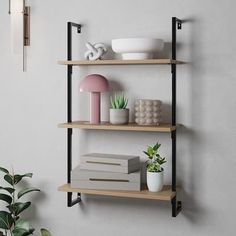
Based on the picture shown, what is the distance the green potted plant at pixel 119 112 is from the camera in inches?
90.6

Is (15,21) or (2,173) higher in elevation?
(15,21)

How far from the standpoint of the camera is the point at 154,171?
2.25 metres

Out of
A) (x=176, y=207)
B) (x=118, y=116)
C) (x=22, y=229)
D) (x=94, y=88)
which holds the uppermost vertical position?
(x=94, y=88)

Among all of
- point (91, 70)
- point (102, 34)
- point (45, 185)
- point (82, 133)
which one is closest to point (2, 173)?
point (45, 185)

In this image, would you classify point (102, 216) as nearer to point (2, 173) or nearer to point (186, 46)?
point (2, 173)

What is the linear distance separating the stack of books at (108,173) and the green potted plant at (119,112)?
0.18 meters

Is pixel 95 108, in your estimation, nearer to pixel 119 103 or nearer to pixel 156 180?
pixel 119 103

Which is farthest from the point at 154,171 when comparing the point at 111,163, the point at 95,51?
the point at 95,51

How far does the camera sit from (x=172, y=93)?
87.7 inches

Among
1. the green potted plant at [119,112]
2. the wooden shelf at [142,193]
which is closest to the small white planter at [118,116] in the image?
the green potted plant at [119,112]

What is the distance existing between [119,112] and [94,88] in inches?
6.8

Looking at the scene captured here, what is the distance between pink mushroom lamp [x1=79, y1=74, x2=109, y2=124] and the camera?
2322 mm

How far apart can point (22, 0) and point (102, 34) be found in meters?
0.50

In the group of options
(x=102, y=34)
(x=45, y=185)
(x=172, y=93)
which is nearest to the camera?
(x=172, y=93)
